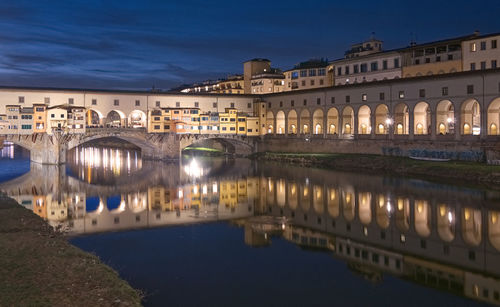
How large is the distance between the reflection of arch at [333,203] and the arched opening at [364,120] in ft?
106

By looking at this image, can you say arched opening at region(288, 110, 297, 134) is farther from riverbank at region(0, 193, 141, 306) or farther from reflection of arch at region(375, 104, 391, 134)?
riverbank at region(0, 193, 141, 306)

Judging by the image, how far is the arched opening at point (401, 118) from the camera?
60441mm

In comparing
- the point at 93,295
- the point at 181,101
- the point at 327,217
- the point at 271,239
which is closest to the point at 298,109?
the point at 181,101

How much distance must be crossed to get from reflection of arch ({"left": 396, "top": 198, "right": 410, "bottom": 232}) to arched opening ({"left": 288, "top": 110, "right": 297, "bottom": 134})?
47613 millimetres

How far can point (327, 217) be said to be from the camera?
2883 cm

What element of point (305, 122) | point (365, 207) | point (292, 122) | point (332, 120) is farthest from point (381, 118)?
point (365, 207)

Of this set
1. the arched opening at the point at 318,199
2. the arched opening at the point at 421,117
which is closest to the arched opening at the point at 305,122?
the arched opening at the point at 421,117

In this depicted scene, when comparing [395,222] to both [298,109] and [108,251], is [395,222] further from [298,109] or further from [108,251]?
[298,109]

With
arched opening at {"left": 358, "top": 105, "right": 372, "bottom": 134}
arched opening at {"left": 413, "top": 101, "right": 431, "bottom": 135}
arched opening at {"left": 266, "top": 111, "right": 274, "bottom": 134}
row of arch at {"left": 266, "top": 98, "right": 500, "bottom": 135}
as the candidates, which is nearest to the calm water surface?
row of arch at {"left": 266, "top": 98, "right": 500, "bottom": 135}

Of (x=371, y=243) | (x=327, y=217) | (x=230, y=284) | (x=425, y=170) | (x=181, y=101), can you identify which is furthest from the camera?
(x=181, y=101)

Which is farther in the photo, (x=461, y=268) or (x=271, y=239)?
(x=271, y=239)

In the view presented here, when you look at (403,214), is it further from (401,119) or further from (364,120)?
(364,120)

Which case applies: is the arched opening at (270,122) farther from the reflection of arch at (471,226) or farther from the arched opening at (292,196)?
the reflection of arch at (471,226)

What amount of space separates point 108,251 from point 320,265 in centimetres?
958
